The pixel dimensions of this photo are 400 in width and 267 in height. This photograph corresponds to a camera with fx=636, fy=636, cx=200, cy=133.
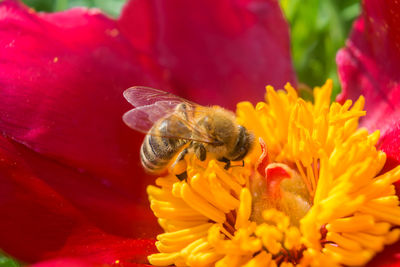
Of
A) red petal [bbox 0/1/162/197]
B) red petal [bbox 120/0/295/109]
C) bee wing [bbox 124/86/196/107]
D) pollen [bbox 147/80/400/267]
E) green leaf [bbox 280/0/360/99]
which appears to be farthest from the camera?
green leaf [bbox 280/0/360/99]

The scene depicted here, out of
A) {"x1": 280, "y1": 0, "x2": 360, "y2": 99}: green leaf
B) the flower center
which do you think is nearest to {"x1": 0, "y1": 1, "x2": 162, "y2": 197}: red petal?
the flower center

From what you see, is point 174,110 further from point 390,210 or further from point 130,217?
point 390,210

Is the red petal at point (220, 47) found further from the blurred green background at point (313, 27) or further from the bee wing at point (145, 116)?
the bee wing at point (145, 116)

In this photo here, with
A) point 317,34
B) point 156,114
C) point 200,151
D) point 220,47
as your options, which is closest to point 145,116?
point 156,114

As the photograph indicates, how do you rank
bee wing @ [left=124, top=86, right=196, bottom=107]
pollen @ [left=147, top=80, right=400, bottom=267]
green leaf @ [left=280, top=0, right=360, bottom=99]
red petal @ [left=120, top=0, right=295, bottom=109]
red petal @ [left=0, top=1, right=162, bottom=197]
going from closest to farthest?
pollen @ [left=147, top=80, right=400, bottom=267] < bee wing @ [left=124, top=86, right=196, bottom=107] < red petal @ [left=0, top=1, right=162, bottom=197] < red petal @ [left=120, top=0, right=295, bottom=109] < green leaf @ [left=280, top=0, right=360, bottom=99]

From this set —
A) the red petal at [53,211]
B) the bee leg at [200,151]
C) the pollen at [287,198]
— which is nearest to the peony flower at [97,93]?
the red petal at [53,211]

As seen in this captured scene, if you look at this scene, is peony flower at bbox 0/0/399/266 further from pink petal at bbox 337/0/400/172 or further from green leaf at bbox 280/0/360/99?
green leaf at bbox 280/0/360/99

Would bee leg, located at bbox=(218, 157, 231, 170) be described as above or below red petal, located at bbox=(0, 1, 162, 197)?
above
